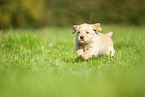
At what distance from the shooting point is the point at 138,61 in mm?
2975

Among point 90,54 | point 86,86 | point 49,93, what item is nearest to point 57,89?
point 49,93

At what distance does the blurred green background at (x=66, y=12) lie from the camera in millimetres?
10758

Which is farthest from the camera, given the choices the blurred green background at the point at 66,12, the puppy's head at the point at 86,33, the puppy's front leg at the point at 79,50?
the blurred green background at the point at 66,12

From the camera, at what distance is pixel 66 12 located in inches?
593

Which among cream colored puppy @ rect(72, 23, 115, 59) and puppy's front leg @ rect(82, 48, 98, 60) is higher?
cream colored puppy @ rect(72, 23, 115, 59)

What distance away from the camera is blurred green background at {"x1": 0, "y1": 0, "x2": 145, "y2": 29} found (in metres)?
10.8

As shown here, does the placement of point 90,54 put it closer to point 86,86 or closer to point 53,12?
point 86,86

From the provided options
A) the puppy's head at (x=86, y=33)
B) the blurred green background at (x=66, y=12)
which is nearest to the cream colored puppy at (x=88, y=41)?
the puppy's head at (x=86, y=33)

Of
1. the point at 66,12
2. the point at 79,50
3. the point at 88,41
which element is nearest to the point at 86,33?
the point at 88,41

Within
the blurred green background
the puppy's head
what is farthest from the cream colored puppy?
the blurred green background

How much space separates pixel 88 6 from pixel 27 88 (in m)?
13.1

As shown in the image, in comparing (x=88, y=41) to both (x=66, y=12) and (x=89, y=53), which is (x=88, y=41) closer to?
(x=89, y=53)

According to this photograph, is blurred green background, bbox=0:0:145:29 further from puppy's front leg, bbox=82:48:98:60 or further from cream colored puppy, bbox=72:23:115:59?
puppy's front leg, bbox=82:48:98:60

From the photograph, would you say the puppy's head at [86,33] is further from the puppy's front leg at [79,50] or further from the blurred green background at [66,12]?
the blurred green background at [66,12]
